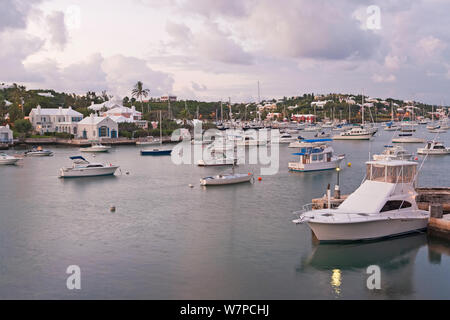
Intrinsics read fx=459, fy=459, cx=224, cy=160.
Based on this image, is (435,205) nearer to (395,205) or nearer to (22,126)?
(395,205)

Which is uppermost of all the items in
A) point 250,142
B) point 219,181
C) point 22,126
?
point 22,126

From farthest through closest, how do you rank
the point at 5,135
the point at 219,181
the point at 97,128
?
the point at 97,128, the point at 5,135, the point at 219,181

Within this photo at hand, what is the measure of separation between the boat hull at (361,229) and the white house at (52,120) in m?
95.9

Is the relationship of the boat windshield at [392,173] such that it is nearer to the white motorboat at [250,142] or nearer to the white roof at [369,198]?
the white roof at [369,198]

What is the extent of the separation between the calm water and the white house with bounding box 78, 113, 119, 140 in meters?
63.2

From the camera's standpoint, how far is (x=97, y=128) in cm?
10425

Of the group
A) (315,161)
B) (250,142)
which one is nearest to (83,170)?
(315,161)

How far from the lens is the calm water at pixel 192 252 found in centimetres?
1938

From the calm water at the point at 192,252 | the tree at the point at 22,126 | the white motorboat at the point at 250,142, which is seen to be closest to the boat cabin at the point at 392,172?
the calm water at the point at 192,252

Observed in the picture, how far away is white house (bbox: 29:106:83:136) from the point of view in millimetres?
111188

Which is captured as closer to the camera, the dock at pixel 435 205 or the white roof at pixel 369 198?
the white roof at pixel 369 198

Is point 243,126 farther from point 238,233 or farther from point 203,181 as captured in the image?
point 238,233

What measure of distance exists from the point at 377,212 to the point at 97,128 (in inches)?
3491
